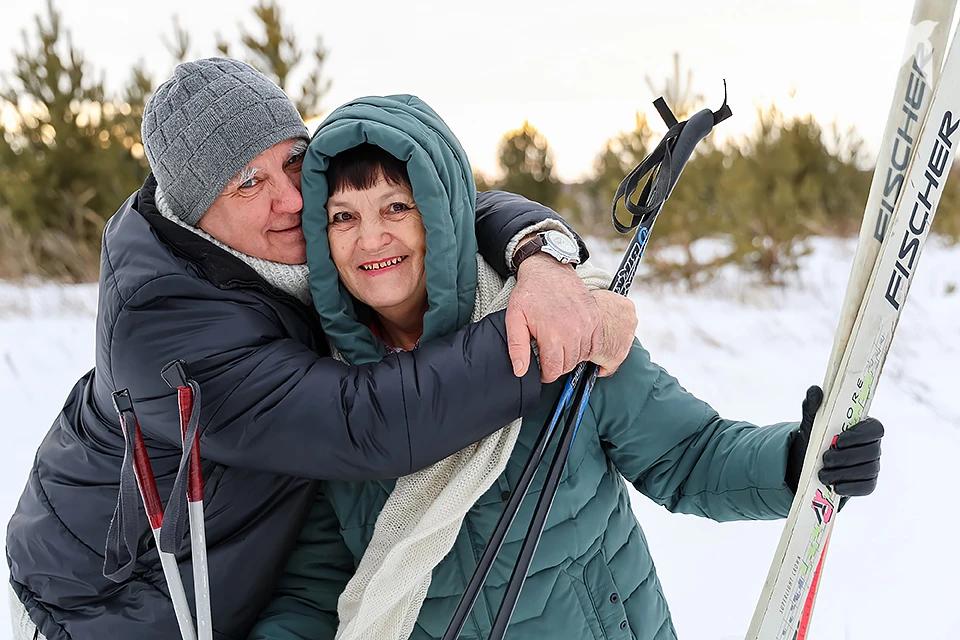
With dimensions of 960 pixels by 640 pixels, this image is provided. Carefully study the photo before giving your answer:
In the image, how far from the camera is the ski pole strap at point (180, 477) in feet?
4.52

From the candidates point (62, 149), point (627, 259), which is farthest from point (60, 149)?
point (627, 259)

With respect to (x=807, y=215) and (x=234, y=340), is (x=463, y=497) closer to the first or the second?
(x=234, y=340)

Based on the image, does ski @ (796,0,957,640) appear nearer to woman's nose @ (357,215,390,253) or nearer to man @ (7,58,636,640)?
man @ (7,58,636,640)

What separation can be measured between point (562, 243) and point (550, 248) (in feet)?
0.16

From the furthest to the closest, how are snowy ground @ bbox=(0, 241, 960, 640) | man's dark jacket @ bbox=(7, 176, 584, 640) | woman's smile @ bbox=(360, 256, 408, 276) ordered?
snowy ground @ bbox=(0, 241, 960, 640) < woman's smile @ bbox=(360, 256, 408, 276) < man's dark jacket @ bbox=(7, 176, 584, 640)

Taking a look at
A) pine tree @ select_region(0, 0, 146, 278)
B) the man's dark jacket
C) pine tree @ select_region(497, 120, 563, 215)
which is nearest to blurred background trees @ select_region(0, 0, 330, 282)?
pine tree @ select_region(0, 0, 146, 278)

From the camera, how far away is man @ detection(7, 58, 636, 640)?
1471mm

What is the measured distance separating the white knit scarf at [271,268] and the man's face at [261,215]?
0.02 metres

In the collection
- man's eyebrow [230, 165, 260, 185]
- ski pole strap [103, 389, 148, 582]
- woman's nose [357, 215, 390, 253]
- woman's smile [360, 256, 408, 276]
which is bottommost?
ski pole strap [103, 389, 148, 582]

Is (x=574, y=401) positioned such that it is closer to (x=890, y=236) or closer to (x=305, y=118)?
(x=890, y=236)

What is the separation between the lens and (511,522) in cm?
156

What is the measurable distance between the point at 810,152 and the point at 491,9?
4238 millimetres

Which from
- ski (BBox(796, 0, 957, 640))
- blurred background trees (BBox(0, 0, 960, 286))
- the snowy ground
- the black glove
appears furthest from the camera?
blurred background trees (BBox(0, 0, 960, 286))

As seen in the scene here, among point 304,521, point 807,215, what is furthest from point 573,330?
point 807,215
